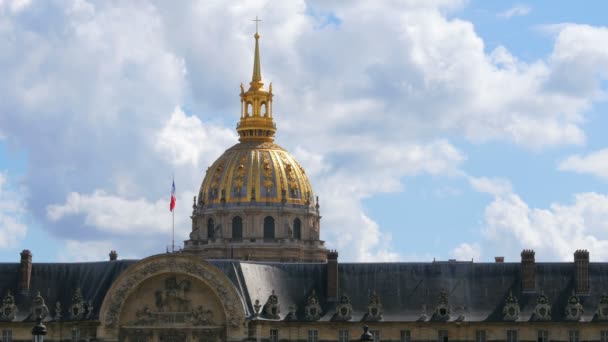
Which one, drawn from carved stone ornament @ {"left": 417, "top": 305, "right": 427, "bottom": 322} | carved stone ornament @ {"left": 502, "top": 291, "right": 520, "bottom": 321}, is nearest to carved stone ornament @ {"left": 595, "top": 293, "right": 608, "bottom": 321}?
carved stone ornament @ {"left": 502, "top": 291, "right": 520, "bottom": 321}

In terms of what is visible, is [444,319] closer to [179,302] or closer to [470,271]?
[470,271]

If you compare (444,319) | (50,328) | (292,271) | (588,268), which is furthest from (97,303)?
(588,268)

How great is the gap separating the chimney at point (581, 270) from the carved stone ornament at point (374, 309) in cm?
1274

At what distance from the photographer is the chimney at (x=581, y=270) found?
129000mm

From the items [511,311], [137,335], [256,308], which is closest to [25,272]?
[137,335]

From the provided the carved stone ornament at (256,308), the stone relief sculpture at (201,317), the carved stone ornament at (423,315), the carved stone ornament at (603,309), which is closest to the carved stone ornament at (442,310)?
the carved stone ornament at (423,315)

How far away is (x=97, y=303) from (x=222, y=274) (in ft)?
28.4

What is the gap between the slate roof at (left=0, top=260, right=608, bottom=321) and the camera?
129m

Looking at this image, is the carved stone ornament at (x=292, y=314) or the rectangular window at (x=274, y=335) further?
the carved stone ornament at (x=292, y=314)

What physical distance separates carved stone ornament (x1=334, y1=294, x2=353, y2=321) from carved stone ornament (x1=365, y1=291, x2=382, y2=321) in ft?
3.80

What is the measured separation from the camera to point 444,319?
12788 cm

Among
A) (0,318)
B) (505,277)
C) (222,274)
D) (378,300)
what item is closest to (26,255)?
(0,318)

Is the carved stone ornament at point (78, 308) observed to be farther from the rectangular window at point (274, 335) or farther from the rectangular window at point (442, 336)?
the rectangular window at point (442, 336)

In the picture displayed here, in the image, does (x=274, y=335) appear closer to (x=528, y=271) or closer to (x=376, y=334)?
(x=376, y=334)
